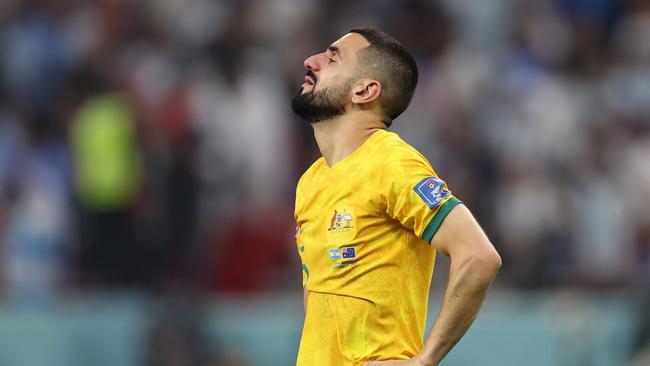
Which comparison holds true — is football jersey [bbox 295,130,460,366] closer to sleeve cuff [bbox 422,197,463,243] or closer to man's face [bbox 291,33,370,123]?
sleeve cuff [bbox 422,197,463,243]

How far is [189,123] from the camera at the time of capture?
1209 centimetres

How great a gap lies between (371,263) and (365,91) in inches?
25.5

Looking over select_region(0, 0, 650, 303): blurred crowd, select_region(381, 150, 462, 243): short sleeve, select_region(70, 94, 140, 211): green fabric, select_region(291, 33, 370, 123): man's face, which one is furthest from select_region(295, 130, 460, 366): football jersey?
select_region(70, 94, 140, 211): green fabric

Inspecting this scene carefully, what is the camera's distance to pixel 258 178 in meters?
12.0

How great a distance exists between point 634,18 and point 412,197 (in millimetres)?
9185

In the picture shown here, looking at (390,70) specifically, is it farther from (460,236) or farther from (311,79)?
(460,236)

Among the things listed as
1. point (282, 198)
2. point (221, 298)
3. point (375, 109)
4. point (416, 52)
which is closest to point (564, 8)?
point (416, 52)

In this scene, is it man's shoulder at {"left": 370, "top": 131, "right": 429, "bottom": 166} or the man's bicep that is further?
man's shoulder at {"left": 370, "top": 131, "right": 429, "bottom": 166}

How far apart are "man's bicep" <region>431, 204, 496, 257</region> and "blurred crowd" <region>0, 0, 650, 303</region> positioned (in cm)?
647

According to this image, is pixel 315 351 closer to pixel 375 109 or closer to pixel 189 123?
pixel 375 109

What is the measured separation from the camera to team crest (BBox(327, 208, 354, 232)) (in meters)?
5.05

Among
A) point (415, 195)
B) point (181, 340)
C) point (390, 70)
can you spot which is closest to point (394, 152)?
point (415, 195)

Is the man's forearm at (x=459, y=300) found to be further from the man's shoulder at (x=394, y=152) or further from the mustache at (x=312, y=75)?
the mustache at (x=312, y=75)

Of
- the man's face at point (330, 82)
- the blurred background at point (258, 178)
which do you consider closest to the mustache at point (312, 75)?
the man's face at point (330, 82)
